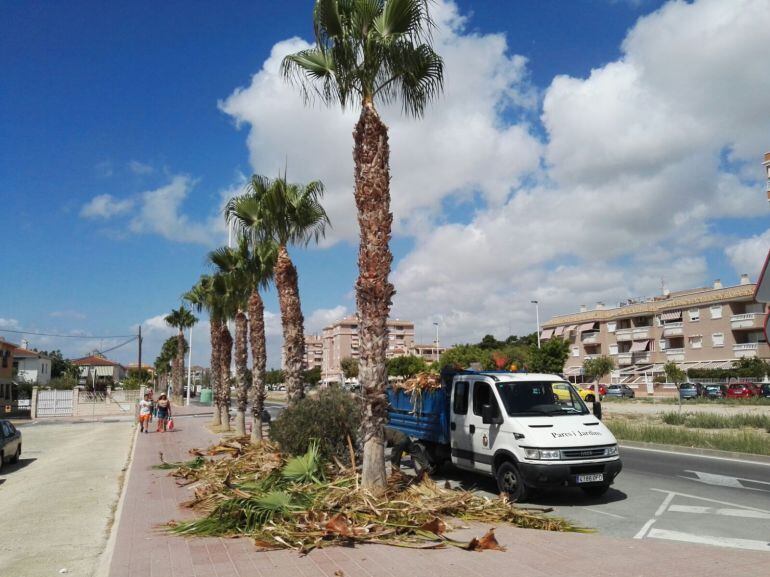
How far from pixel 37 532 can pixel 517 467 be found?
7138mm

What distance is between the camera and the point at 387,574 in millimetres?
5961

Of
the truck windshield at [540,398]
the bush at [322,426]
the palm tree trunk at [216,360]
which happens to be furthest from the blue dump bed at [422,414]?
the palm tree trunk at [216,360]

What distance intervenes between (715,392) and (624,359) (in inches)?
1003

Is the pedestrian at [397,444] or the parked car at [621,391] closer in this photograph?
the pedestrian at [397,444]

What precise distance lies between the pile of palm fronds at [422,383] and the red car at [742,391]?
130ft

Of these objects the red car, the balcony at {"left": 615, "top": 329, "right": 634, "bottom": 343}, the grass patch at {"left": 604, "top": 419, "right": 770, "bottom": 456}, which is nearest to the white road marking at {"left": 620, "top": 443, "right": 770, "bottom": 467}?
the grass patch at {"left": 604, "top": 419, "right": 770, "bottom": 456}

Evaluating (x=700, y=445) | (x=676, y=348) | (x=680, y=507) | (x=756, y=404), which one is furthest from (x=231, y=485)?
(x=676, y=348)

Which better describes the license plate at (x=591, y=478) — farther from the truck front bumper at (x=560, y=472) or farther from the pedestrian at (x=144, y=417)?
the pedestrian at (x=144, y=417)

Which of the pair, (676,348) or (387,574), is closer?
(387,574)

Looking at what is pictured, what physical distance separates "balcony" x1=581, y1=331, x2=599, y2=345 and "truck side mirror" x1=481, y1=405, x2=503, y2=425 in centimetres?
7279

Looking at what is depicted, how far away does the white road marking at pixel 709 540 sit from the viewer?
7078 mm

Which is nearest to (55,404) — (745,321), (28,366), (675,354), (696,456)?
(28,366)

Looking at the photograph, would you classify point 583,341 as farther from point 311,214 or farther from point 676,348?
point 311,214

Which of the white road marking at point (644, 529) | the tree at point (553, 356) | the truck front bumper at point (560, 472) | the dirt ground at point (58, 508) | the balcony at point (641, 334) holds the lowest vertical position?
the dirt ground at point (58, 508)
